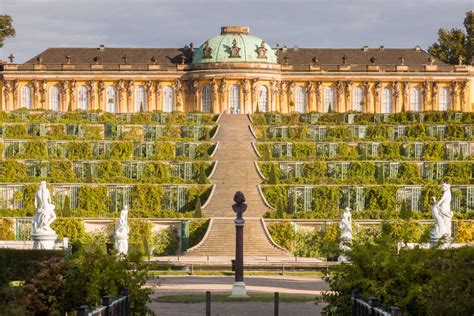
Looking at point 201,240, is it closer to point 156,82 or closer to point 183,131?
point 183,131

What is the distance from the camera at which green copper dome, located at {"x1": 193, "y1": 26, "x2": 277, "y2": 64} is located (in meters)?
90.1

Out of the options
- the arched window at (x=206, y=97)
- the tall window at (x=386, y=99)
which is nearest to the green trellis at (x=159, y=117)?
the arched window at (x=206, y=97)

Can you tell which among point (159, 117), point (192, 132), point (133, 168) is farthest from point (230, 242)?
point (159, 117)

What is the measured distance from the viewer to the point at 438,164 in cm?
5722

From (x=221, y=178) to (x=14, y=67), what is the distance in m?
37.8

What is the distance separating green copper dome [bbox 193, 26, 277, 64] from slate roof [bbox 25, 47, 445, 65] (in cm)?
346

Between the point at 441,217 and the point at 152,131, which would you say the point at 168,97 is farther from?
the point at 441,217

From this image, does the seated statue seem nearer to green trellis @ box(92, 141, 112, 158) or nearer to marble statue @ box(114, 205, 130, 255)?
marble statue @ box(114, 205, 130, 255)

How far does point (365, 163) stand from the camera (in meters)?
57.6

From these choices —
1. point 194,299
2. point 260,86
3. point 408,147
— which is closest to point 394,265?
point 194,299

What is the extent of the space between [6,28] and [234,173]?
41.4 m

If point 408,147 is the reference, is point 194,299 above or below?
below

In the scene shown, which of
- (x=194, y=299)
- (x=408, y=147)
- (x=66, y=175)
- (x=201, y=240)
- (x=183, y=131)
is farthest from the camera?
(x=183, y=131)

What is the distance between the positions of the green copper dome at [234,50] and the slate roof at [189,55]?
Answer: 11.4ft
